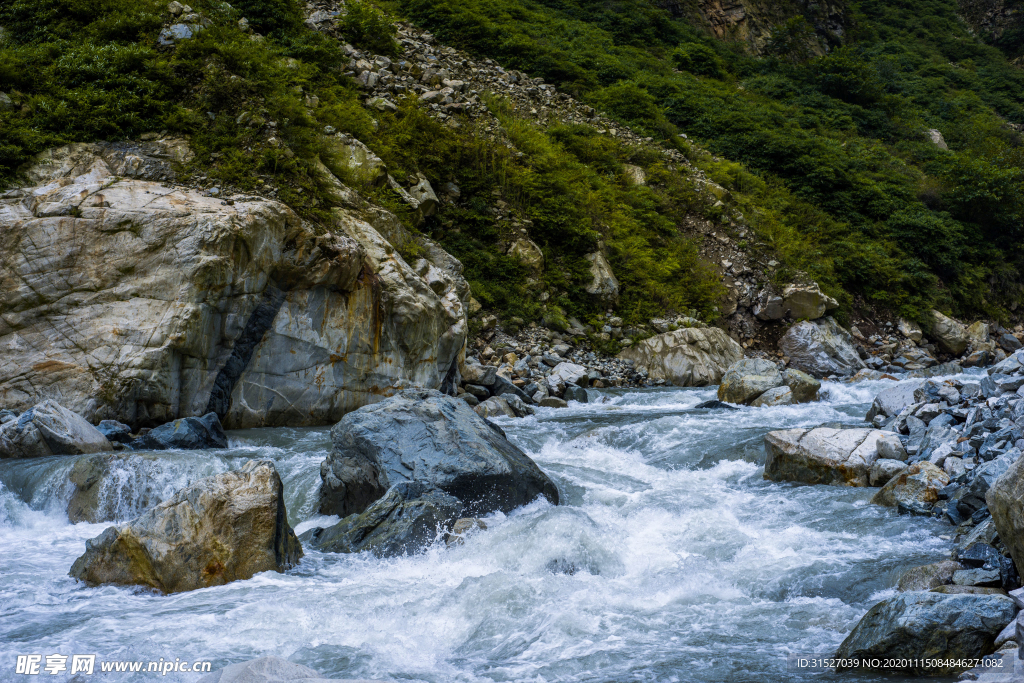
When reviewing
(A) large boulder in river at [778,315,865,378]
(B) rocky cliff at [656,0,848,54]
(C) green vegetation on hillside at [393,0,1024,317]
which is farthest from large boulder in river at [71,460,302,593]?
(B) rocky cliff at [656,0,848,54]

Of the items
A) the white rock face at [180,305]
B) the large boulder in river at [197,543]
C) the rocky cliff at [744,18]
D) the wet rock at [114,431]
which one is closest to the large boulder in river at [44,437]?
the wet rock at [114,431]

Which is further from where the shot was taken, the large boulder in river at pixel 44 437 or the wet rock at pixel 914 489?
the large boulder in river at pixel 44 437

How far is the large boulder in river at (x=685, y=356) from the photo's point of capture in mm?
14531

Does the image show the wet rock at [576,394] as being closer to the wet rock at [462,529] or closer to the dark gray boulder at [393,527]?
the dark gray boulder at [393,527]

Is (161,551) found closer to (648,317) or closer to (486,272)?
(486,272)

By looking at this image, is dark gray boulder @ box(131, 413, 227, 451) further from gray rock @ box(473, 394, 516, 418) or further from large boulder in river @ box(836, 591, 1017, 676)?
large boulder in river @ box(836, 591, 1017, 676)

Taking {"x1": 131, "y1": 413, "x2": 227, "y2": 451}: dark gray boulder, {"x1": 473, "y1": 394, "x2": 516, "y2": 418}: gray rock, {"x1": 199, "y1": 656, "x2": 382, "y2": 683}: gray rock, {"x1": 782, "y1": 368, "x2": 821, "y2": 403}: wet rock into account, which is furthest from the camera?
{"x1": 782, "y1": 368, "x2": 821, "y2": 403}: wet rock

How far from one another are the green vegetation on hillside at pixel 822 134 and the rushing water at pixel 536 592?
49.5 feet

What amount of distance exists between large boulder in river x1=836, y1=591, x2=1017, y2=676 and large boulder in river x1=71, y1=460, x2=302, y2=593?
159 inches

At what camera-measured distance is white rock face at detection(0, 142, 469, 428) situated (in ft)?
25.7

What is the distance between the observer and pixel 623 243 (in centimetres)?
1778

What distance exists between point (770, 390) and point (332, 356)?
788cm

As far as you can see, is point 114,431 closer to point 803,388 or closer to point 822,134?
point 803,388

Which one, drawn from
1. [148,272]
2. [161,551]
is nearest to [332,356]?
[148,272]
